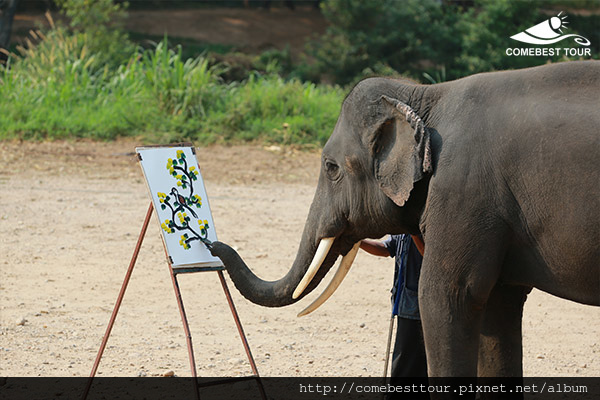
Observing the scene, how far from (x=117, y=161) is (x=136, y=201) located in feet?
7.26

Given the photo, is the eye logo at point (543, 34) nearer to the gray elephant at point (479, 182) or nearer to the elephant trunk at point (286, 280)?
the elephant trunk at point (286, 280)

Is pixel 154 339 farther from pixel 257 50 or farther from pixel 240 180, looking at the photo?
pixel 257 50

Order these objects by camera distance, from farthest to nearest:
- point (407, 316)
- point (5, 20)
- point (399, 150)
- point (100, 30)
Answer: point (100, 30) → point (5, 20) → point (407, 316) → point (399, 150)

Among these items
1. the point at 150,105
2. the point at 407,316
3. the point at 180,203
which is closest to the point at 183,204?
the point at 180,203

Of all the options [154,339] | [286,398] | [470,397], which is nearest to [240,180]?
[154,339]

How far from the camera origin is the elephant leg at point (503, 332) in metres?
4.00

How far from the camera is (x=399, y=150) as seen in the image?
3648 mm

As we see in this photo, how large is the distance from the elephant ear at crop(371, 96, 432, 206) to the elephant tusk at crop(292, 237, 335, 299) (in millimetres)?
482

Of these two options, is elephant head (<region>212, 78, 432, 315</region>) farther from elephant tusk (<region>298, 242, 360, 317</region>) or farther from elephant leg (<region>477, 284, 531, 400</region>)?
elephant leg (<region>477, 284, 531, 400</region>)

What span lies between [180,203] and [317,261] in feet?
3.14

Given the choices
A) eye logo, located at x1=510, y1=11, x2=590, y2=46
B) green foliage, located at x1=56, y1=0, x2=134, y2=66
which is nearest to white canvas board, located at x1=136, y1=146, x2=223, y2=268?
green foliage, located at x1=56, y1=0, x2=134, y2=66

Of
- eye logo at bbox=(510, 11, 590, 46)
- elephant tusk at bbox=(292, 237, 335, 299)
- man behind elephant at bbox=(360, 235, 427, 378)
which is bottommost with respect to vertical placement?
eye logo at bbox=(510, 11, 590, 46)

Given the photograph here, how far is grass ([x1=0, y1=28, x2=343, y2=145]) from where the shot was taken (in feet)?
43.2

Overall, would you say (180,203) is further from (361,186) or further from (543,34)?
(543,34)
